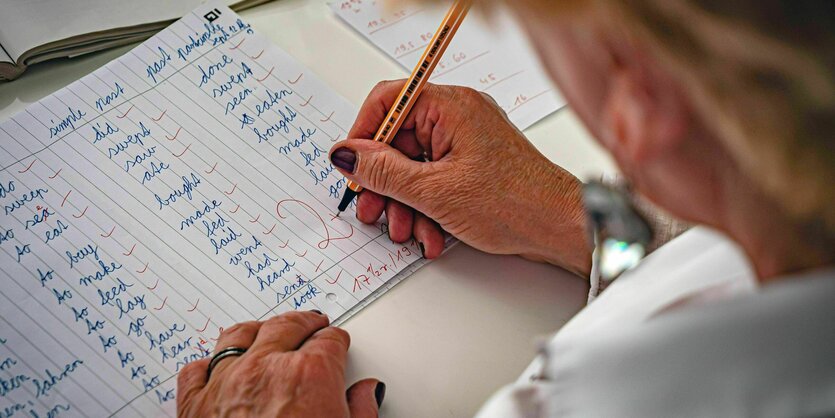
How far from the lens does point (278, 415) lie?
681 millimetres

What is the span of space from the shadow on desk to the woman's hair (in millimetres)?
410

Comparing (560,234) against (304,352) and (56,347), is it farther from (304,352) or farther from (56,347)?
(56,347)

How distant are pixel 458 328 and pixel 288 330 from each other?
175 mm

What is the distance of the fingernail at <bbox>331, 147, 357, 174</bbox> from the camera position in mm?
858

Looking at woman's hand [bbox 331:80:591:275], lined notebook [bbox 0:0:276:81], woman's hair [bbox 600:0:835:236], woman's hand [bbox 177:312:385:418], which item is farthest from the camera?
lined notebook [bbox 0:0:276:81]

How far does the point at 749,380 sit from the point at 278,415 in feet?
1.29

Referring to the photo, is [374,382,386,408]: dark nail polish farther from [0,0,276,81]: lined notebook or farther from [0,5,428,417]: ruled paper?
[0,0,276,81]: lined notebook

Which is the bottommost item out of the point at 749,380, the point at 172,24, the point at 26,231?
the point at 749,380

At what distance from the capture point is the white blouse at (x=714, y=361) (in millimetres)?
452

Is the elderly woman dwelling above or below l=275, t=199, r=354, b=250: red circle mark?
below

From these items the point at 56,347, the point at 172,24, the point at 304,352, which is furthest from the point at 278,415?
the point at 172,24

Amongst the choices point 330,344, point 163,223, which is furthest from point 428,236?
point 163,223

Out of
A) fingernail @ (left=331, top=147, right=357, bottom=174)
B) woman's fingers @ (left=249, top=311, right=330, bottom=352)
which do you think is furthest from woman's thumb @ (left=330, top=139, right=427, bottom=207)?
woman's fingers @ (left=249, top=311, right=330, bottom=352)

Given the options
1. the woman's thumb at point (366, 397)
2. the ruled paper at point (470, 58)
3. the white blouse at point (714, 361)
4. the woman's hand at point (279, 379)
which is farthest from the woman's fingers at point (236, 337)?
the ruled paper at point (470, 58)
